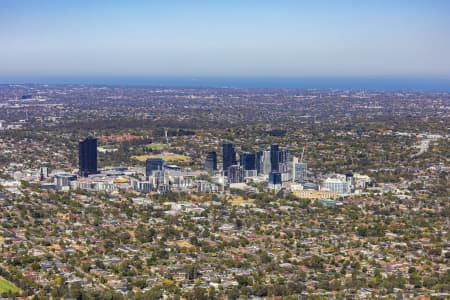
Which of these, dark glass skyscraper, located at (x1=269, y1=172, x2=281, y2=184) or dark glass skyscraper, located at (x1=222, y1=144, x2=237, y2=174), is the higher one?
dark glass skyscraper, located at (x1=222, y1=144, x2=237, y2=174)

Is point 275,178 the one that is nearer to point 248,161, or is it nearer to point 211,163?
point 248,161

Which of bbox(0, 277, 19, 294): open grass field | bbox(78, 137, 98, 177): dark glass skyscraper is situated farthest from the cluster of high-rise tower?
bbox(0, 277, 19, 294): open grass field

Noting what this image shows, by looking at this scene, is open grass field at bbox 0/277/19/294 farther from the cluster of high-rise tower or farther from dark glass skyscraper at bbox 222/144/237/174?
dark glass skyscraper at bbox 222/144/237/174

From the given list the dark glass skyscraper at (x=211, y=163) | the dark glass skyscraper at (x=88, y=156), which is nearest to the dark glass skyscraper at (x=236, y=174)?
the dark glass skyscraper at (x=211, y=163)

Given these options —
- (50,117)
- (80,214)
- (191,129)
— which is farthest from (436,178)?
(50,117)

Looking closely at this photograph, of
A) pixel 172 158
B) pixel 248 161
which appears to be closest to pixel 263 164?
pixel 248 161
